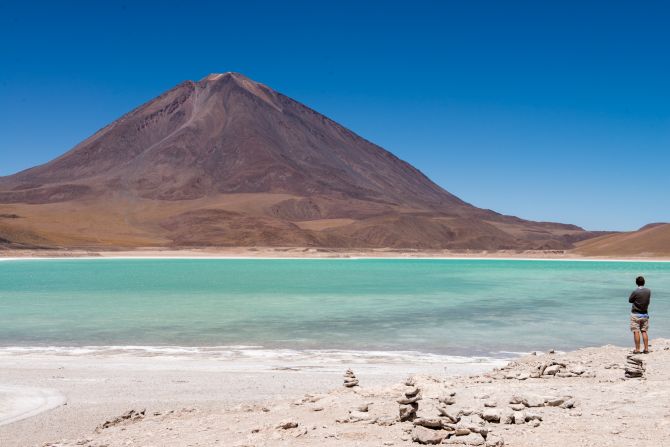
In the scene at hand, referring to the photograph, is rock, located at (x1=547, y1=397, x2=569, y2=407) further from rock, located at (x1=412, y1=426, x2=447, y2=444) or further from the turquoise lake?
the turquoise lake

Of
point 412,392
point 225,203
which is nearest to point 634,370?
point 412,392

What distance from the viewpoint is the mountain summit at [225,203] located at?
115 metres

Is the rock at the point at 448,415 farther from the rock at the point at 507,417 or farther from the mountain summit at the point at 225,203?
the mountain summit at the point at 225,203

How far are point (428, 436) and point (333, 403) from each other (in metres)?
1.83

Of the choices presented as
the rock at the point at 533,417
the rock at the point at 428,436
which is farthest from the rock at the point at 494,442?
the rock at the point at 533,417

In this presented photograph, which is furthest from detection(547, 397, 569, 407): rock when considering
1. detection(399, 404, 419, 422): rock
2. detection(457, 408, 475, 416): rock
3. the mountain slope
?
the mountain slope

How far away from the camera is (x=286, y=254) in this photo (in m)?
88.9

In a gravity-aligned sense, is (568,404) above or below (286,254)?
below

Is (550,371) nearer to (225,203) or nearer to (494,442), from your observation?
(494,442)

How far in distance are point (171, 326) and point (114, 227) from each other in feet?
362

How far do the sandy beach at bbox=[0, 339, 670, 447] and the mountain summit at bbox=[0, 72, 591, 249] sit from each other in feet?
283

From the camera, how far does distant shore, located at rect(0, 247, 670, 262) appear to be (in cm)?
8042

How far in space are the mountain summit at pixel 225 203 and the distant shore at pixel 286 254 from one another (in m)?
11.5

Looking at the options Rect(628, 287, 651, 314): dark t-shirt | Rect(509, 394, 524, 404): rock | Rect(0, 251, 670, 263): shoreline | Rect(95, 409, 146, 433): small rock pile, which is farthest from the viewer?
Rect(0, 251, 670, 263): shoreline
